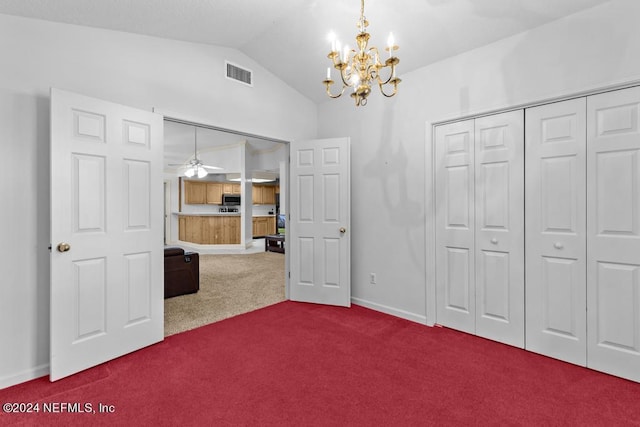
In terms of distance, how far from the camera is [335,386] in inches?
82.7

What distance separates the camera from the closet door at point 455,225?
2.97 meters

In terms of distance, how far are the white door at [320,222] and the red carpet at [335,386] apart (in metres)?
0.97

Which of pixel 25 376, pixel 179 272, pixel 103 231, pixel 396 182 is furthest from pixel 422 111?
pixel 25 376

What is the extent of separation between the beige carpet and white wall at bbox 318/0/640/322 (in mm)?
1427

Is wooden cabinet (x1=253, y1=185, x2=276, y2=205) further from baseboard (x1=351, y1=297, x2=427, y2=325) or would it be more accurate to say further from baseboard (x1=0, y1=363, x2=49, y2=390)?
baseboard (x1=0, y1=363, x2=49, y2=390)

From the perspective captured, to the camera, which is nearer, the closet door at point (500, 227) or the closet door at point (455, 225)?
the closet door at point (500, 227)

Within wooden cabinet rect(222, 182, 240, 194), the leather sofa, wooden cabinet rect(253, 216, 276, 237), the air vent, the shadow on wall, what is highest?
the air vent

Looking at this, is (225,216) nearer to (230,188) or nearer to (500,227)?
(230,188)

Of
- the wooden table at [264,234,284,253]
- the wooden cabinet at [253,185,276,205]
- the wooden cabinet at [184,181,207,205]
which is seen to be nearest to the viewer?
the wooden table at [264,234,284,253]

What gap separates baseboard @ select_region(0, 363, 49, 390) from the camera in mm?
2111

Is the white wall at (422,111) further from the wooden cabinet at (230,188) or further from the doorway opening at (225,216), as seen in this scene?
the wooden cabinet at (230,188)

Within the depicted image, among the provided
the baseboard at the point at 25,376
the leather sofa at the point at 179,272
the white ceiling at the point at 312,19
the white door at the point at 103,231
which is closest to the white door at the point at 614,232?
the white ceiling at the point at 312,19

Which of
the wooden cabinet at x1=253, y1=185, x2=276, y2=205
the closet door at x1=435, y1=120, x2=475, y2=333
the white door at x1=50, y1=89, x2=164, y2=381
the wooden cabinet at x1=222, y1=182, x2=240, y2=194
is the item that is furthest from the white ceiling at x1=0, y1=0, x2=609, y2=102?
the wooden cabinet at x1=253, y1=185, x2=276, y2=205

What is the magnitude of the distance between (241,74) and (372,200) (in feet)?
6.94
